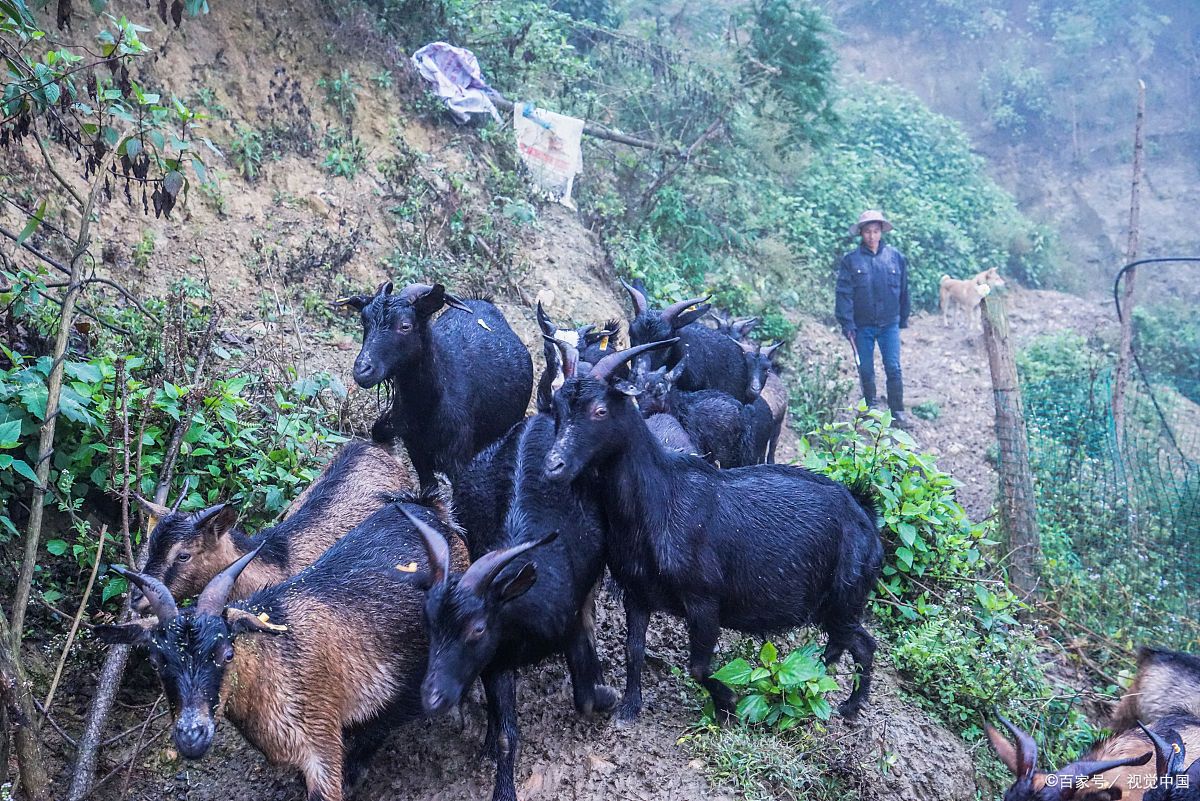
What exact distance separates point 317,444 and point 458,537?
1918 mm

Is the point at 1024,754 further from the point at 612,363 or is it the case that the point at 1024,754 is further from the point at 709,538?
the point at 612,363

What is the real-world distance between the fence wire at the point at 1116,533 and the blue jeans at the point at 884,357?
206cm

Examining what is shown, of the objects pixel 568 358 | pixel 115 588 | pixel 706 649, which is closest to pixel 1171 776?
pixel 706 649

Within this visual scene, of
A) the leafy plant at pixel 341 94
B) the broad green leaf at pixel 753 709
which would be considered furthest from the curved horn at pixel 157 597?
the leafy plant at pixel 341 94

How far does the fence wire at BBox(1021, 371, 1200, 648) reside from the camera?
725 centimetres

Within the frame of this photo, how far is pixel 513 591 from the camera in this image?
12.8 feet

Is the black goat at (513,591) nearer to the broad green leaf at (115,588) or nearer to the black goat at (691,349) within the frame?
the broad green leaf at (115,588)

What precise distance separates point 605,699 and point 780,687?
90cm

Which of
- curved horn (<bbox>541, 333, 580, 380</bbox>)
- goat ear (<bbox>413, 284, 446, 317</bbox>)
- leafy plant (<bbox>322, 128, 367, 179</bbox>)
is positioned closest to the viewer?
curved horn (<bbox>541, 333, 580, 380</bbox>)

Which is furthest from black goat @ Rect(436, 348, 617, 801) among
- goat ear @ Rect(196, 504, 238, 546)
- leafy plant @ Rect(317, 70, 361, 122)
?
leafy plant @ Rect(317, 70, 361, 122)

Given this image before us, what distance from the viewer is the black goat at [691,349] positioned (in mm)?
7043

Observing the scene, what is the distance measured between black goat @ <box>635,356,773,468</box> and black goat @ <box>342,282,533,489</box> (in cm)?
109

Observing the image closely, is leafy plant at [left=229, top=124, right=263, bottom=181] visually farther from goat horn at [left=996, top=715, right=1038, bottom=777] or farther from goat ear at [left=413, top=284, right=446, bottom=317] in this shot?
goat horn at [left=996, top=715, right=1038, bottom=777]

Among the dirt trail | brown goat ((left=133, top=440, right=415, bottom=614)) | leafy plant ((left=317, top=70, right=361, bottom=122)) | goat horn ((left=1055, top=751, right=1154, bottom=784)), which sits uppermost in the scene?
leafy plant ((left=317, top=70, right=361, bottom=122))
